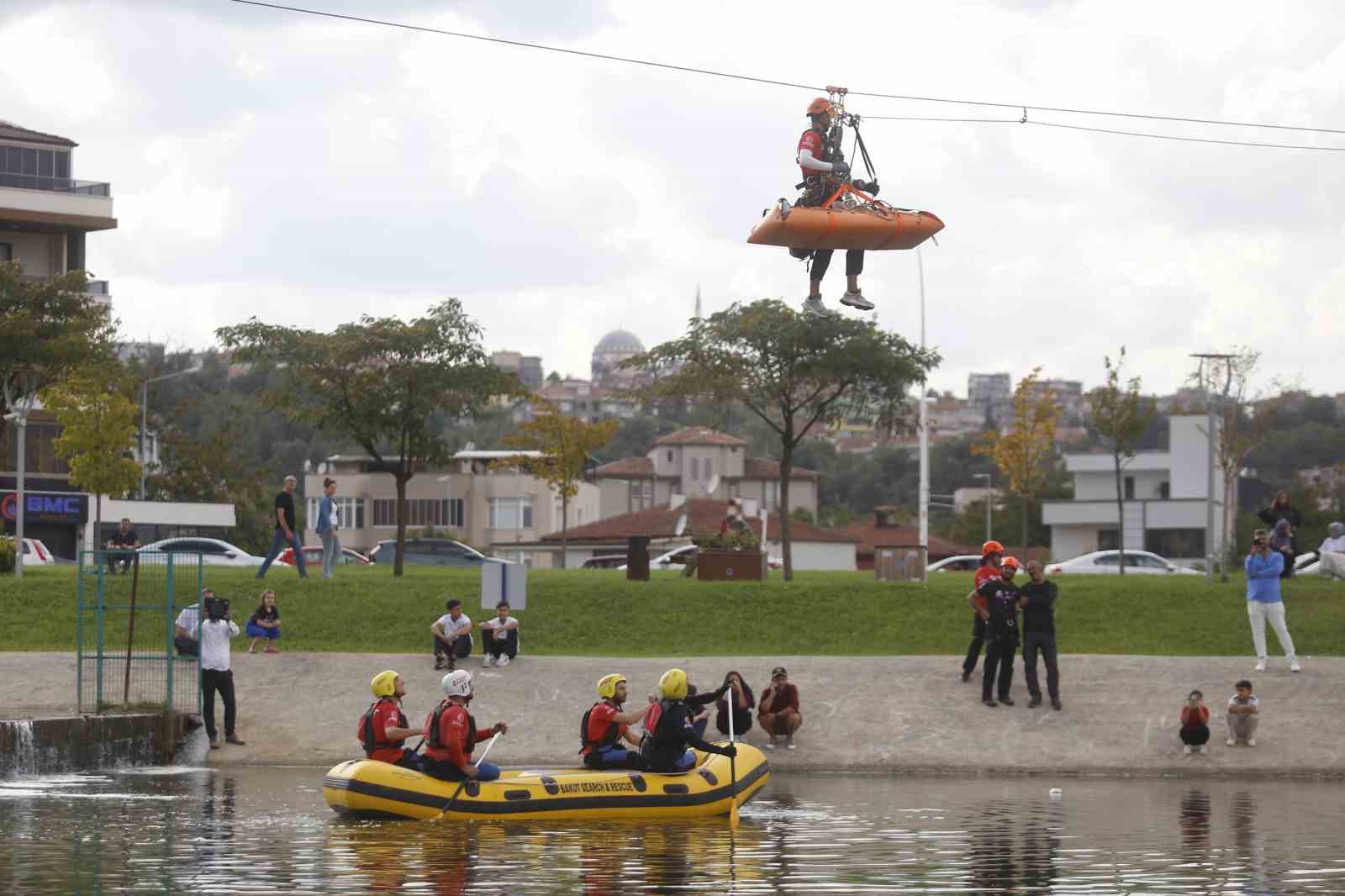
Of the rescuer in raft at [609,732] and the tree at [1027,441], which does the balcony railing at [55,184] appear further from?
the rescuer in raft at [609,732]

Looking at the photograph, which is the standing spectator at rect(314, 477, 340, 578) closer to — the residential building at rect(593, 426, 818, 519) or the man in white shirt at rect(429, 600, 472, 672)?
the man in white shirt at rect(429, 600, 472, 672)

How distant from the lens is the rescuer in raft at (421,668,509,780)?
22.2 meters

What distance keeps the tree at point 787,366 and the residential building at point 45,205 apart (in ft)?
156

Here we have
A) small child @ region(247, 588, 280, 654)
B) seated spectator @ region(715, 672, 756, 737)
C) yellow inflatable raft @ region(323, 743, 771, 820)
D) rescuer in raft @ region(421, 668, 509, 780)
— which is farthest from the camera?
small child @ region(247, 588, 280, 654)

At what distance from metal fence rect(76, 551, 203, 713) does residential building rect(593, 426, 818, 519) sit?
91712mm

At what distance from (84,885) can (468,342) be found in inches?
1069

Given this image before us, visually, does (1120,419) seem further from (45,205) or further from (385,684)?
(45,205)

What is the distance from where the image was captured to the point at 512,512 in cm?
10994

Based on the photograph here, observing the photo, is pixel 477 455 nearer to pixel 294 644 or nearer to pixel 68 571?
pixel 68 571

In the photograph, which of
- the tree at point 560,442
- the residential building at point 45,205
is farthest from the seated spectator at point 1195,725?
the residential building at point 45,205

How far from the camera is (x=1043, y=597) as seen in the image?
29984 millimetres

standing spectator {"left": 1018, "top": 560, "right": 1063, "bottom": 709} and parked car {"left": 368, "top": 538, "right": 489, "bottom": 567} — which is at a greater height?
parked car {"left": 368, "top": 538, "right": 489, "bottom": 567}

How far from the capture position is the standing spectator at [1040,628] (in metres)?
30.0

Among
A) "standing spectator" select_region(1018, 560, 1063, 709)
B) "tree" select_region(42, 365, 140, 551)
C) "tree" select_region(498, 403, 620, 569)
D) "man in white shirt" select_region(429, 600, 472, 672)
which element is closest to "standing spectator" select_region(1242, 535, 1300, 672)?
"standing spectator" select_region(1018, 560, 1063, 709)
